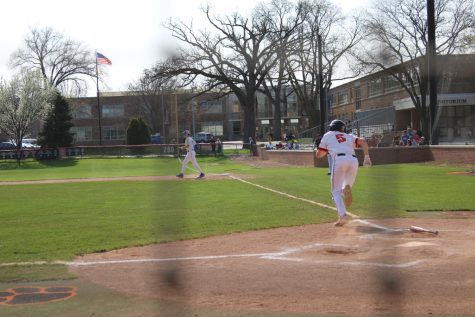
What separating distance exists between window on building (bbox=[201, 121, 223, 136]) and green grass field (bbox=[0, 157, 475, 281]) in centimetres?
5926

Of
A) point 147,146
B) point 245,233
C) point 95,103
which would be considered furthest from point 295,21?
point 245,233

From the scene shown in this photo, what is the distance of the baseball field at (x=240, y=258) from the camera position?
15.5ft

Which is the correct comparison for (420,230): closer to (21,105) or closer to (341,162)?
(341,162)

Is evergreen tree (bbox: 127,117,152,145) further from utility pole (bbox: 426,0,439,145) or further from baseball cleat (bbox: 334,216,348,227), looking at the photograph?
baseball cleat (bbox: 334,216,348,227)

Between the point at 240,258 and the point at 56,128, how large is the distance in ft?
139

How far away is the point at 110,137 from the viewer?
247 feet

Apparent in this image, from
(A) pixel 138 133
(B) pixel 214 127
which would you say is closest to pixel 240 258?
(A) pixel 138 133

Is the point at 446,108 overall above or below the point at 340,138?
above

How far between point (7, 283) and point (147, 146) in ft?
135

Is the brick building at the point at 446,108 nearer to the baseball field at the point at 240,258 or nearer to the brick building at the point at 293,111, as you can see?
the brick building at the point at 293,111

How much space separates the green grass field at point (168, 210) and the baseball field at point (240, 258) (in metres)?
0.04

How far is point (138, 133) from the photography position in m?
49.5

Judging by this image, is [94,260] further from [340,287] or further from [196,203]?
[196,203]

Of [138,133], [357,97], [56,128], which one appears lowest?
[138,133]
